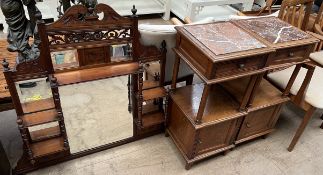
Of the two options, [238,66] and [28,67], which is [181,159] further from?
[28,67]

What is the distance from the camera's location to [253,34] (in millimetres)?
1551

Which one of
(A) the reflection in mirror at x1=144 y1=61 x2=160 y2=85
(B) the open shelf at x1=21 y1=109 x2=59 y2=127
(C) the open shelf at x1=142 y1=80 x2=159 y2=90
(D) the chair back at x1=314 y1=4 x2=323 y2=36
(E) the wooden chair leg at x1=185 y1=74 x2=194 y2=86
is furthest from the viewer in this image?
(D) the chair back at x1=314 y1=4 x2=323 y2=36

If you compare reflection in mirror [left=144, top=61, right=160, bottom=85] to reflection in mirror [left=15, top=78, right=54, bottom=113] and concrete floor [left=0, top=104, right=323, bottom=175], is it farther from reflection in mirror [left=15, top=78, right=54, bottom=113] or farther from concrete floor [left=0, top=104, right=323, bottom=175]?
reflection in mirror [left=15, top=78, right=54, bottom=113]

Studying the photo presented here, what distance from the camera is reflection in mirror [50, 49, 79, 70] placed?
4.57 feet

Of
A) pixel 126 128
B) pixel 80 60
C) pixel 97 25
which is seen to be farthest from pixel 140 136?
pixel 97 25

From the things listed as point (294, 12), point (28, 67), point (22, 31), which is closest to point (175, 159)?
point (28, 67)

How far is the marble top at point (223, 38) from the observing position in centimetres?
137

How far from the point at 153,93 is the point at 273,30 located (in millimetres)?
856

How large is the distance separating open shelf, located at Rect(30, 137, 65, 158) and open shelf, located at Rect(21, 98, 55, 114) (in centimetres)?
27

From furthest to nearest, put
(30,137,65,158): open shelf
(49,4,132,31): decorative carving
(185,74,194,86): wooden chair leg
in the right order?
(185,74,194,86): wooden chair leg, (30,137,65,158): open shelf, (49,4,132,31): decorative carving

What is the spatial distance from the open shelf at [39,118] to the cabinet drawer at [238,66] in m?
0.94

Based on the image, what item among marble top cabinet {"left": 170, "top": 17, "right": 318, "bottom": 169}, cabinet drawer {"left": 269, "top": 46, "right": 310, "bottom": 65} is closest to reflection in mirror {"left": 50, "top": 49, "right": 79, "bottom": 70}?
marble top cabinet {"left": 170, "top": 17, "right": 318, "bottom": 169}

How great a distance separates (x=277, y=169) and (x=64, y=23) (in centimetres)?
165

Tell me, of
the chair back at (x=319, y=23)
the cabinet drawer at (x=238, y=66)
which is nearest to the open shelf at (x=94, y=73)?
the cabinet drawer at (x=238, y=66)
